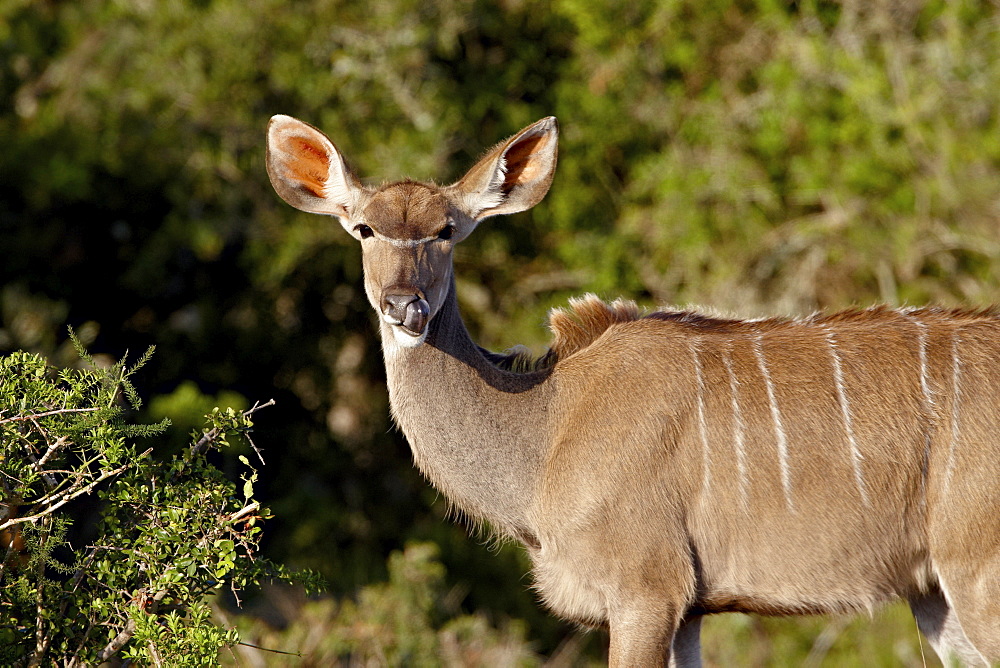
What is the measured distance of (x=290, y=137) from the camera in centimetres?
365

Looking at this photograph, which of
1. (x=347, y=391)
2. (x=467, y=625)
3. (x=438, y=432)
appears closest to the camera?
(x=438, y=432)

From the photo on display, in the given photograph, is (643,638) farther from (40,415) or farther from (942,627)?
(40,415)

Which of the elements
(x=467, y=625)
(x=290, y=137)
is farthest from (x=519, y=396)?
(x=467, y=625)

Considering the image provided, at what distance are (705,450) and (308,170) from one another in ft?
4.75

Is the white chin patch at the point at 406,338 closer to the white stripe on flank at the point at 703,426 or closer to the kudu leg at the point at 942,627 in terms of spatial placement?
the white stripe on flank at the point at 703,426

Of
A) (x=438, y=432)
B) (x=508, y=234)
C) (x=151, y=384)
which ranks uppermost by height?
(x=438, y=432)

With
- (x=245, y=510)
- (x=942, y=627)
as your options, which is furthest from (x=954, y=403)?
(x=245, y=510)

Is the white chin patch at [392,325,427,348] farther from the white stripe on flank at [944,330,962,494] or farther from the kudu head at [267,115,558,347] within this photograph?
the white stripe on flank at [944,330,962,494]

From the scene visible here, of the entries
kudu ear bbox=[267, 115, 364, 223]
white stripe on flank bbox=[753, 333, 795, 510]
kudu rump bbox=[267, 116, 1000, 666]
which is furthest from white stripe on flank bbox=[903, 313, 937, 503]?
kudu ear bbox=[267, 115, 364, 223]

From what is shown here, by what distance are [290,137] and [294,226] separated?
11.1ft

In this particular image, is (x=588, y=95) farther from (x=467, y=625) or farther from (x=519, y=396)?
(x=519, y=396)

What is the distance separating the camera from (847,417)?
3.30 meters

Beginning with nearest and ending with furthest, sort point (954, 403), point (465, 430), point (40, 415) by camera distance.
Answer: point (40, 415)
point (954, 403)
point (465, 430)

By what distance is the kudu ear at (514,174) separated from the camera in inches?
139
